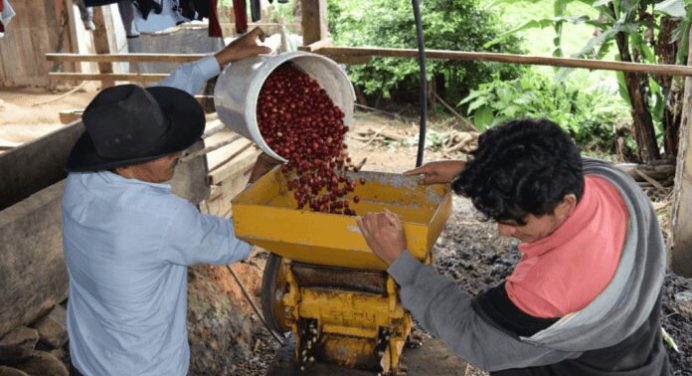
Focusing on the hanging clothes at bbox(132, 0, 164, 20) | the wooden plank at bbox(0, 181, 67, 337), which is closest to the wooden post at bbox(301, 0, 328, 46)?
the hanging clothes at bbox(132, 0, 164, 20)

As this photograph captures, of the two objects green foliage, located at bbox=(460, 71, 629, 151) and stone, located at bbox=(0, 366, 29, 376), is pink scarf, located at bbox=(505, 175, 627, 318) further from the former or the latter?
green foliage, located at bbox=(460, 71, 629, 151)

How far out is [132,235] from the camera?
2156 millimetres

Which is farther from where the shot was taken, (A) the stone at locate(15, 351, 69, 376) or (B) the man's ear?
(A) the stone at locate(15, 351, 69, 376)

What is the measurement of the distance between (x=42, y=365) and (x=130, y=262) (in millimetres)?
1425

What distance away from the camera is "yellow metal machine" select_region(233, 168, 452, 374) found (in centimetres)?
235

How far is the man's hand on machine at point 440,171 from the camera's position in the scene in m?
2.70

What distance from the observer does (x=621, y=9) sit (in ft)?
21.0

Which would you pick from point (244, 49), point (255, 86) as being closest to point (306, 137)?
point (255, 86)

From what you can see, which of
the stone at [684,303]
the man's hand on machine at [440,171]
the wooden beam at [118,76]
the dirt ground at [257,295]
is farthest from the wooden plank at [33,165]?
the stone at [684,303]

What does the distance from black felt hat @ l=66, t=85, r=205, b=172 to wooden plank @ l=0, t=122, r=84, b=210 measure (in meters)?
2.28

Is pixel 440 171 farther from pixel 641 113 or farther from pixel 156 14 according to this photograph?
pixel 641 113

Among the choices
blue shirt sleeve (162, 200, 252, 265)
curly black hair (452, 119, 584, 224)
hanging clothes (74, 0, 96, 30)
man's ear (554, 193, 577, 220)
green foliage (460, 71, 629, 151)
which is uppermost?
hanging clothes (74, 0, 96, 30)

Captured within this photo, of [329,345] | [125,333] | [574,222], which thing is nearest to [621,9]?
[329,345]

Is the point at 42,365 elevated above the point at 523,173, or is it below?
below
